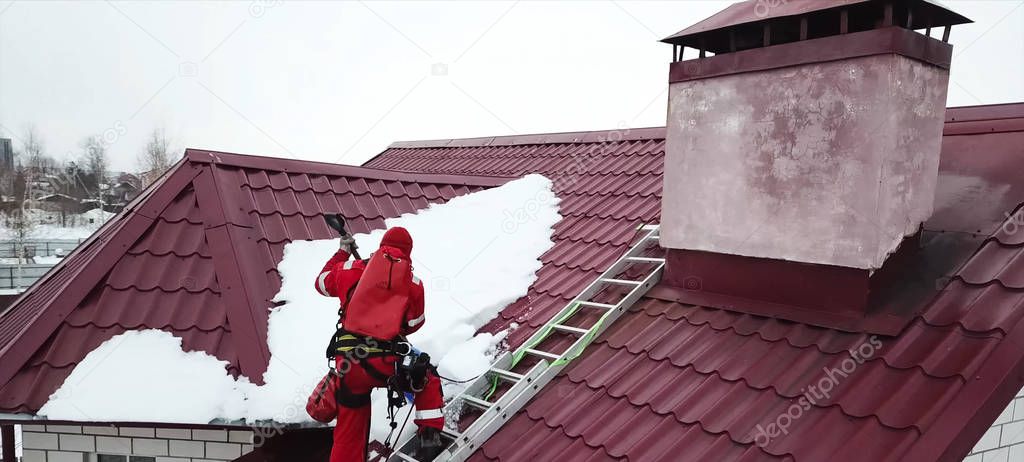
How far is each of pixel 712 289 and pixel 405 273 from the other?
2147 millimetres

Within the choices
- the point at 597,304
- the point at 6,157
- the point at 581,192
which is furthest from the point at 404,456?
the point at 6,157

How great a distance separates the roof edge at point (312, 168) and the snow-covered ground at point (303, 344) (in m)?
0.87

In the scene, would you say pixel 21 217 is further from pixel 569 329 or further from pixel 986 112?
pixel 986 112

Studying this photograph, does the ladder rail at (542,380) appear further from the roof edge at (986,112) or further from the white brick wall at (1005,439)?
the roof edge at (986,112)

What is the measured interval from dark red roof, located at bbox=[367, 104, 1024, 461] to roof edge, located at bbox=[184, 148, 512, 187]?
9.27 feet

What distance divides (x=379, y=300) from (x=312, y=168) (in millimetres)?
3518

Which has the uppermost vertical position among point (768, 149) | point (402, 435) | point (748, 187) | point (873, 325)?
point (768, 149)

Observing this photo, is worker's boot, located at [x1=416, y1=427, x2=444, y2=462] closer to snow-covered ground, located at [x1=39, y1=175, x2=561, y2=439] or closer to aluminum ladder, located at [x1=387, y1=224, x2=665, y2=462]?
aluminum ladder, located at [x1=387, y1=224, x2=665, y2=462]

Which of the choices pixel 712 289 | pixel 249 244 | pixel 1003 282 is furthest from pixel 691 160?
pixel 249 244

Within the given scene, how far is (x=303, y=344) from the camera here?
4.57 meters

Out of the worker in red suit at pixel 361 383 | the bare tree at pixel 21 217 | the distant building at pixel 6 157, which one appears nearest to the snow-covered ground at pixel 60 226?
the bare tree at pixel 21 217

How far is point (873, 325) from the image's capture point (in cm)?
327

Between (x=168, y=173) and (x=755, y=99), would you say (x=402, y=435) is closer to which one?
(x=755, y=99)

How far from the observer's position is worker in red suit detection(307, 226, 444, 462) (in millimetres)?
3623
